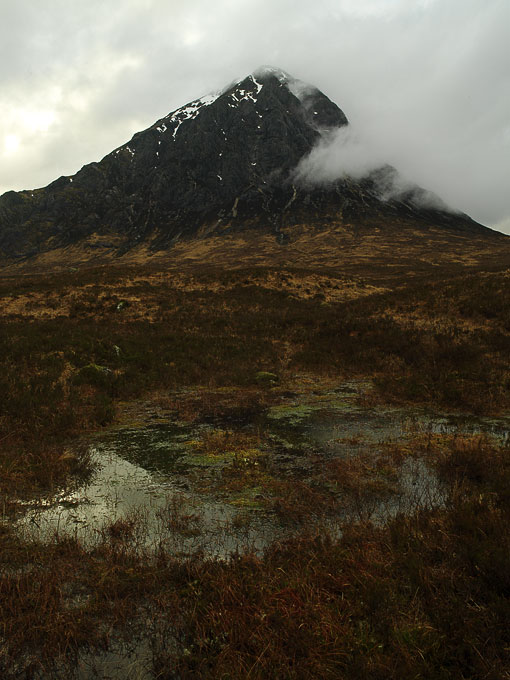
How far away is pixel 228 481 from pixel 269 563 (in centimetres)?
294

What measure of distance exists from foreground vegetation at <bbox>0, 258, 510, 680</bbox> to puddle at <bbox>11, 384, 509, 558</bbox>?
369mm

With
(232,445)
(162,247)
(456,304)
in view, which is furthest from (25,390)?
(162,247)

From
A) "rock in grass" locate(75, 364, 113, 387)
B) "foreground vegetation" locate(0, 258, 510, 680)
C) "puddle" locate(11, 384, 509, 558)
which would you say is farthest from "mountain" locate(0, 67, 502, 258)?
"puddle" locate(11, 384, 509, 558)

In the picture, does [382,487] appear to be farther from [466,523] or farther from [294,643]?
[294,643]

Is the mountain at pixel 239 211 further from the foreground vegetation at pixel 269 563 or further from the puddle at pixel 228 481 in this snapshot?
the puddle at pixel 228 481

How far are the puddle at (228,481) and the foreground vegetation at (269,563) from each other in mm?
369

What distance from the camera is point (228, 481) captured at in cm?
772

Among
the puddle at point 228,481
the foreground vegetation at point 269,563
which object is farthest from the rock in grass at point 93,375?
the puddle at point 228,481

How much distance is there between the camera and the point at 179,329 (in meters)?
24.2

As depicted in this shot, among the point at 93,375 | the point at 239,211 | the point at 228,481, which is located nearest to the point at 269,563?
the point at 228,481

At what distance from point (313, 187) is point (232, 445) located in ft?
640

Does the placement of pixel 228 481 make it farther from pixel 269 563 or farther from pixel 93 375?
pixel 93 375

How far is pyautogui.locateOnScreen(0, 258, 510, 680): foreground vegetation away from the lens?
11.6ft

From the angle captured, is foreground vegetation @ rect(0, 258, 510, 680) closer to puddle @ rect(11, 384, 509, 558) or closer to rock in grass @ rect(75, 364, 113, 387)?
rock in grass @ rect(75, 364, 113, 387)
